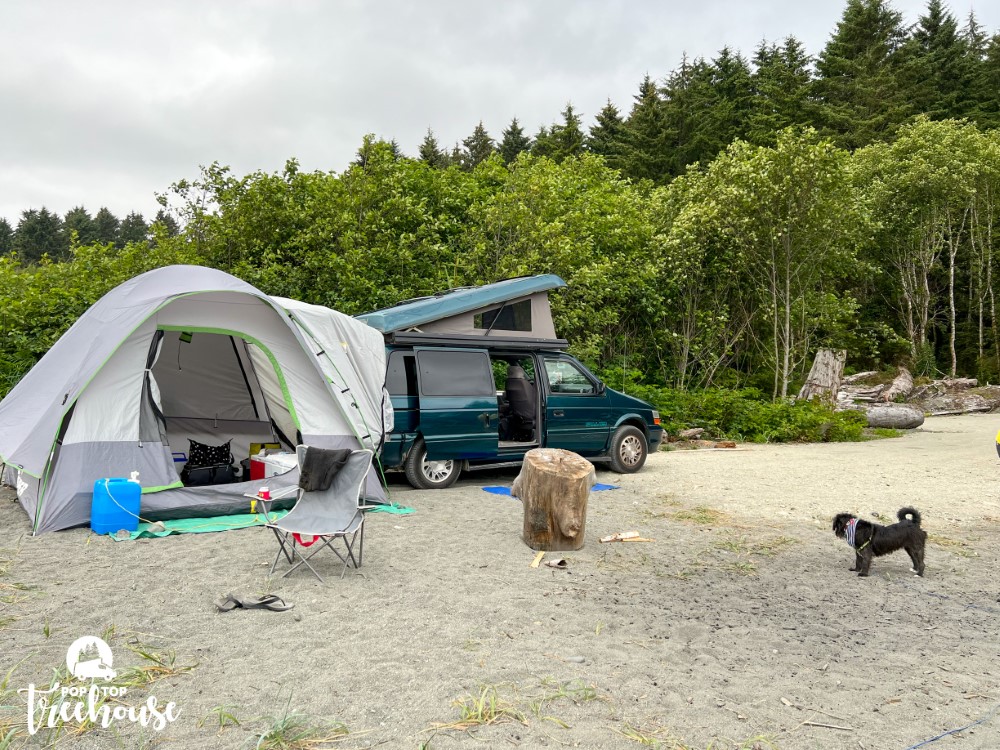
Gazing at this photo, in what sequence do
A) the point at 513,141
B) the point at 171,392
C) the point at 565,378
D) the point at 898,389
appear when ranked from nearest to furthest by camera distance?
the point at 171,392 → the point at 565,378 → the point at 898,389 → the point at 513,141

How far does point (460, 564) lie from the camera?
18.8 ft

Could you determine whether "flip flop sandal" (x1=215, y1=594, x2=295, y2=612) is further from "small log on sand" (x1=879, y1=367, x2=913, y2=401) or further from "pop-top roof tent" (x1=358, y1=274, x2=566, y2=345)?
"small log on sand" (x1=879, y1=367, x2=913, y2=401)

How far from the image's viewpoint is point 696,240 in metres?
18.9

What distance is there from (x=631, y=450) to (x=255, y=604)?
6800 millimetres

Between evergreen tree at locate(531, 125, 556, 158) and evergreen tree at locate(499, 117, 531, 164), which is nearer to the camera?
evergreen tree at locate(531, 125, 556, 158)

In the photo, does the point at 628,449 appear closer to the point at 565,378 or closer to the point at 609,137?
the point at 565,378

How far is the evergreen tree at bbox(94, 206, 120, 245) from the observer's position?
6688cm

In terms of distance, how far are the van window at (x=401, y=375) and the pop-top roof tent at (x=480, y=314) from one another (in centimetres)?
30

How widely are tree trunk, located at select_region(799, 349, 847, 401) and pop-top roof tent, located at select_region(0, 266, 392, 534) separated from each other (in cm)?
1543

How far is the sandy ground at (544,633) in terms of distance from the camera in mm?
3172

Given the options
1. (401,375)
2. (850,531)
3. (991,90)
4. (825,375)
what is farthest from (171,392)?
(991,90)

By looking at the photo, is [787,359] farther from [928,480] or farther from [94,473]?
[94,473]

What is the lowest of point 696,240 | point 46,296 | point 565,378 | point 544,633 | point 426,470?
point 544,633

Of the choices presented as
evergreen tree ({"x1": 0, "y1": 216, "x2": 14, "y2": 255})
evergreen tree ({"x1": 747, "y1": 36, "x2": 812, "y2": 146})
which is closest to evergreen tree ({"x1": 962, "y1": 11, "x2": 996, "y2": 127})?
evergreen tree ({"x1": 747, "y1": 36, "x2": 812, "y2": 146})
